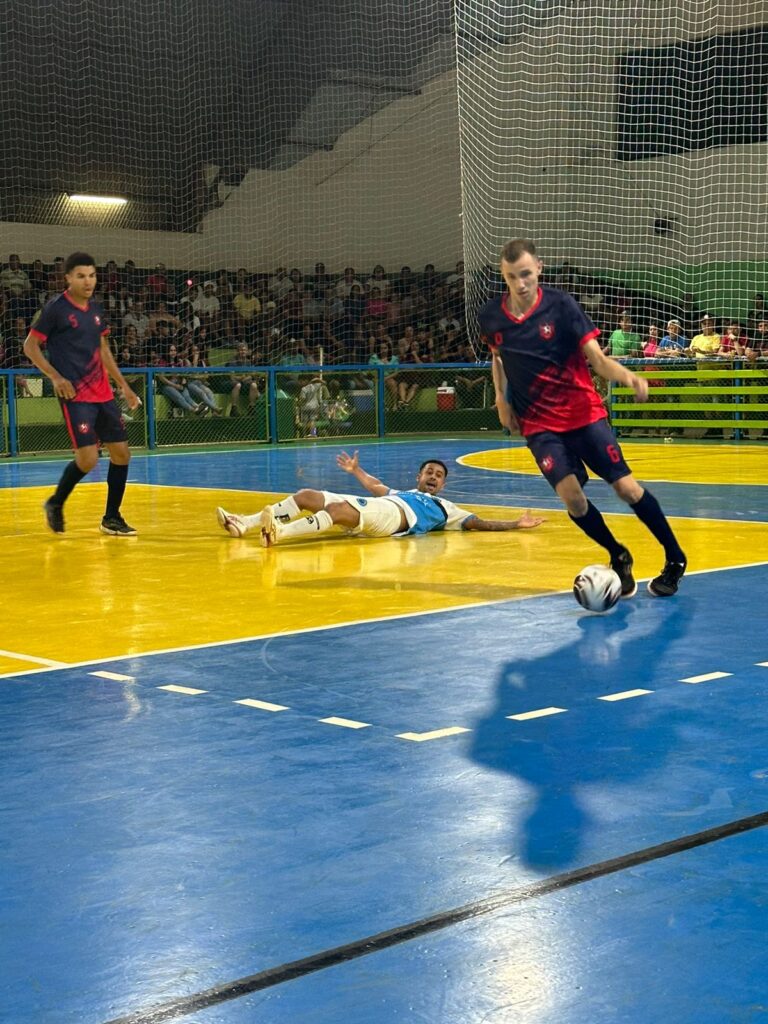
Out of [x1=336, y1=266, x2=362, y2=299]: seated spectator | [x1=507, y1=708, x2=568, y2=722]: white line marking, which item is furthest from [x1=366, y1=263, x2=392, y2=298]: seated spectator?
[x1=507, y1=708, x2=568, y2=722]: white line marking

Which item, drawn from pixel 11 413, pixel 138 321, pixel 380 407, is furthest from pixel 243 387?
pixel 11 413

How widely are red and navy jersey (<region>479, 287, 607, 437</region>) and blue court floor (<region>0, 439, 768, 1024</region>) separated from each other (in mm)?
1488

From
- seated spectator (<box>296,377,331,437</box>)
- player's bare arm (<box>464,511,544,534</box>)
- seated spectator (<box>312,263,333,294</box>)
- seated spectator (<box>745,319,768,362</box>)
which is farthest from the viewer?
seated spectator (<box>312,263,333,294</box>)

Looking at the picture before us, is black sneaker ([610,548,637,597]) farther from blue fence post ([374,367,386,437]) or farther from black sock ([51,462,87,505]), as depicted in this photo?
blue fence post ([374,367,386,437])

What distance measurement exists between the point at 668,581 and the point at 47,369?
17.4ft

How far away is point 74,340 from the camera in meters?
11.4

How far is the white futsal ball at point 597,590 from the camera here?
7.26 m

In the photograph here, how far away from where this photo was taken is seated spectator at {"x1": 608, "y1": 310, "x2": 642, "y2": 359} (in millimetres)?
23508

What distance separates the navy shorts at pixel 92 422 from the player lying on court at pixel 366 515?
136cm

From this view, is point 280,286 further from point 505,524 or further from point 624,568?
point 624,568

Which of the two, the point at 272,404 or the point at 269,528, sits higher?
the point at 272,404

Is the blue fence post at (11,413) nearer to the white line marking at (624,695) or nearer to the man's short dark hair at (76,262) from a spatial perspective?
the man's short dark hair at (76,262)

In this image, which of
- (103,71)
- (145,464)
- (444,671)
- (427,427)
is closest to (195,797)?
(444,671)

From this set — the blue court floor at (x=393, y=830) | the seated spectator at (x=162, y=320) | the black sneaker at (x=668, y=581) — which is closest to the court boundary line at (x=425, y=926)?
the blue court floor at (x=393, y=830)
